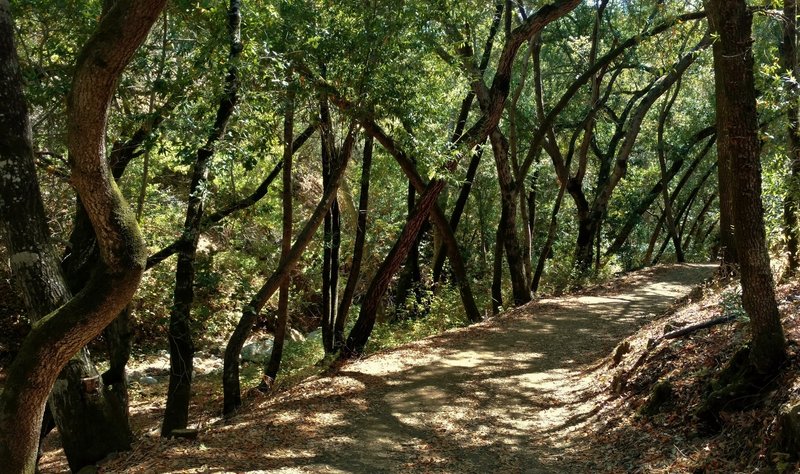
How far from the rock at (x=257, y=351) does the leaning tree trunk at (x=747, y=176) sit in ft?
47.2

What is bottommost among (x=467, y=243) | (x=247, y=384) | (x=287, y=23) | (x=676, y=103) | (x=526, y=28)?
(x=247, y=384)

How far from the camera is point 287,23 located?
29.6 ft

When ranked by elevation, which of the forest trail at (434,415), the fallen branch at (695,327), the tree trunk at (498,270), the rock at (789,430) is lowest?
the forest trail at (434,415)

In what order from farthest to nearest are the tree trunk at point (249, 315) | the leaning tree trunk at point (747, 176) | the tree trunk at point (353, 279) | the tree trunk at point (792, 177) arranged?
the tree trunk at point (353, 279) < the tree trunk at point (249, 315) < the tree trunk at point (792, 177) < the leaning tree trunk at point (747, 176)

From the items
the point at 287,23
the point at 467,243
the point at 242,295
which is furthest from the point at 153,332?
the point at 287,23

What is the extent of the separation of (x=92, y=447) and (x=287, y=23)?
5715 millimetres

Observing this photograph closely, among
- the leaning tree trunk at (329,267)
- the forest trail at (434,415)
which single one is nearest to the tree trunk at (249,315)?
the forest trail at (434,415)

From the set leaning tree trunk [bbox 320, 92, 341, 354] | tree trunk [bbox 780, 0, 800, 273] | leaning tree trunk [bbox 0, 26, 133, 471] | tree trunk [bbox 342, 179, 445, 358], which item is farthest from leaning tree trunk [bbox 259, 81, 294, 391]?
tree trunk [bbox 780, 0, 800, 273]

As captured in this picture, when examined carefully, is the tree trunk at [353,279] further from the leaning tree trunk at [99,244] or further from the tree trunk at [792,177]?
the leaning tree trunk at [99,244]

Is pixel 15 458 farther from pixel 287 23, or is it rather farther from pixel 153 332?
pixel 153 332

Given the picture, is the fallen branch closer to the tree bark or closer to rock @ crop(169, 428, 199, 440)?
rock @ crop(169, 428, 199, 440)

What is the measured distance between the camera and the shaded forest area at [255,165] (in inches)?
195

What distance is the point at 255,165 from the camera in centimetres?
1005

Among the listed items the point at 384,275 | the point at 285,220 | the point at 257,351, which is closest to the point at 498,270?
the point at 384,275
